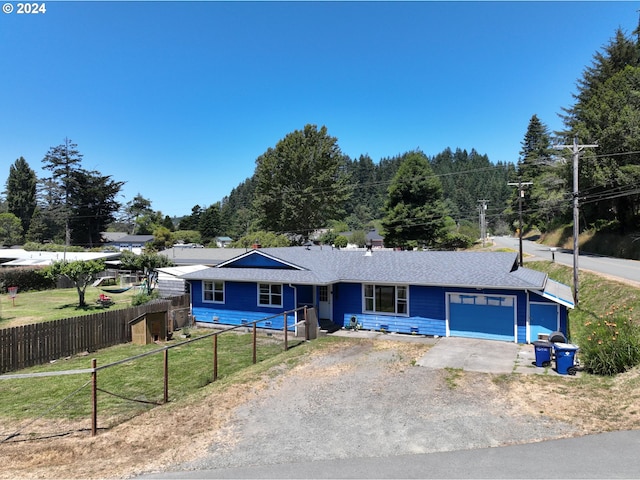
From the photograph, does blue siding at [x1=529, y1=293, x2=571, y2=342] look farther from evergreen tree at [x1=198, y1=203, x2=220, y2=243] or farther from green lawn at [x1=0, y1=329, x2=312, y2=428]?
evergreen tree at [x1=198, y1=203, x2=220, y2=243]

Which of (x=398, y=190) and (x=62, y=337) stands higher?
(x=398, y=190)

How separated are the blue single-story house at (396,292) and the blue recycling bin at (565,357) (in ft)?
13.9

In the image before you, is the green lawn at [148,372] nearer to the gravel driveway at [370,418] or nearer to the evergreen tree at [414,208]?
the gravel driveway at [370,418]

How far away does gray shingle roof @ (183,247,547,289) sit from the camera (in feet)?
55.5

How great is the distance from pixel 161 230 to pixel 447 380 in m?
73.3

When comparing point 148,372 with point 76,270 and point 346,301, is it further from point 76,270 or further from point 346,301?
point 76,270

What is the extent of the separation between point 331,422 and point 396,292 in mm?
10621

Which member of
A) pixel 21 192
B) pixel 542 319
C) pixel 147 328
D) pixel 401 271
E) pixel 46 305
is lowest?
pixel 46 305

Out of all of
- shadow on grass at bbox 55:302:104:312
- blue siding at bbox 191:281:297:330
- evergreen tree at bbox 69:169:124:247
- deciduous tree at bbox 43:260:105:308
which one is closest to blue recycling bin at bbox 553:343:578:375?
blue siding at bbox 191:281:297:330

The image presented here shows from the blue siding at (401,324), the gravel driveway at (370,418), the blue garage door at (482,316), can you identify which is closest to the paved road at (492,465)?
the gravel driveway at (370,418)

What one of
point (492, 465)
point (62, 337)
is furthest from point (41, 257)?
point (492, 465)

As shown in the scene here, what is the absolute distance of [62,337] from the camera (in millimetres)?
14820

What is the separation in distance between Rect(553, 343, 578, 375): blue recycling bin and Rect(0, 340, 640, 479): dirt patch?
53 centimetres

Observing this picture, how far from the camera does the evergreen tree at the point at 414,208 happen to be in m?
55.6
